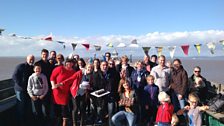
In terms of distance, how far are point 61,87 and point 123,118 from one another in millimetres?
1611

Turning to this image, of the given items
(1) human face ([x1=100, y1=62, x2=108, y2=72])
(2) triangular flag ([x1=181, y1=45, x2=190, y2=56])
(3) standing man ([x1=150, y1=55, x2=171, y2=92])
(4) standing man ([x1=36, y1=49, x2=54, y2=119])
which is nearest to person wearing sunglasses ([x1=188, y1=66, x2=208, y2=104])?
(3) standing man ([x1=150, y1=55, x2=171, y2=92])

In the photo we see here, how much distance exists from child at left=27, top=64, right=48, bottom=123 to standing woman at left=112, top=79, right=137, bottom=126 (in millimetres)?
1736

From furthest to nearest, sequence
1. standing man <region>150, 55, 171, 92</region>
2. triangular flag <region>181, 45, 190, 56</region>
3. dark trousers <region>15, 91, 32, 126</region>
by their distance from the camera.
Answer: triangular flag <region>181, 45, 190, 56</region>
standing man <region>150, 55, 171, 92</region>
dark trousers <region>15, 91, 32, 126</region>

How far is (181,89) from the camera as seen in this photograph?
8.43 metres

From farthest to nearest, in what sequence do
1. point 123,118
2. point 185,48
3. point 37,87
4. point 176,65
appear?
point 185,48 < point 176,65 < point 123,118 < point 37,87

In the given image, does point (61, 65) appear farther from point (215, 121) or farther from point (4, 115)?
point (215, 121)

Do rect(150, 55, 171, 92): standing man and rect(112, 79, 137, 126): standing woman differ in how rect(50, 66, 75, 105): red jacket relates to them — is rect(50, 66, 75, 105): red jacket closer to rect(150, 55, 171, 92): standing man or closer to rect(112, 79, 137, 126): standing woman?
rect(112, 79, 137, 126): standing woman

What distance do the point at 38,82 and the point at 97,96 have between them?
142 centimetres

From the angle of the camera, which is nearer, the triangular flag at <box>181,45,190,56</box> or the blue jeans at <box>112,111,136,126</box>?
the blue jeans at <box>112,111,136,126</box>

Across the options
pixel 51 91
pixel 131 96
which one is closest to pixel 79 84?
pixel 51 91

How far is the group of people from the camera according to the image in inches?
291

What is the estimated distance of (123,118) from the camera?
7.55 meters

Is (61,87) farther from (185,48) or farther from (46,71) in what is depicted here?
(185,48)

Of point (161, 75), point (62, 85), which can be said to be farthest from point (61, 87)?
point (161, 75)
